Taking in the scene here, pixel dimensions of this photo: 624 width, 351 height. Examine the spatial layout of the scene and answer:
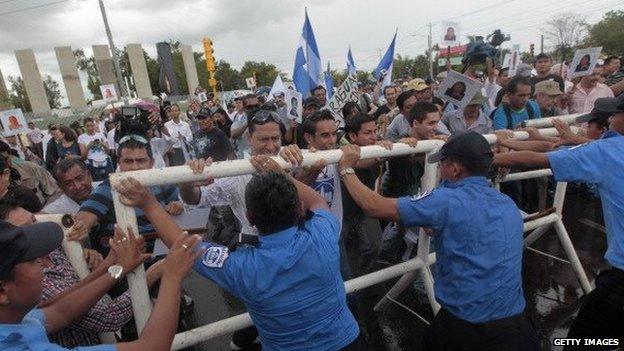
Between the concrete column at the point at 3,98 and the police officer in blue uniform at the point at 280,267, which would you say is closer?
the police officer in blue uniform at the point at 280,267

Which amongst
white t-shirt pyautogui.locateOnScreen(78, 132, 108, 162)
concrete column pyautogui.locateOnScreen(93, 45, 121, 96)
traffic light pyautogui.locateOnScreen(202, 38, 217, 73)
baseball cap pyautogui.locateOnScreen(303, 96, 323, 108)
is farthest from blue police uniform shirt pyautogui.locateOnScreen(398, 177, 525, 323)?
concrete column pyautogui.locateOnScreen(93, 45, 121, 96)

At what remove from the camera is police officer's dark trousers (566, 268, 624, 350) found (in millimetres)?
2281

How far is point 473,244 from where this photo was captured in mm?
2115

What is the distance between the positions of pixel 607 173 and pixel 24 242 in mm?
2844

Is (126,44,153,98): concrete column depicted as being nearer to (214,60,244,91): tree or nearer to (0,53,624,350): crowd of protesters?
(214,60,244,91): tree

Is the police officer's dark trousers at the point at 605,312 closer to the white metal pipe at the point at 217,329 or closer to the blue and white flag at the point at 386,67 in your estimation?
the white metal pipe at the point at 217,329

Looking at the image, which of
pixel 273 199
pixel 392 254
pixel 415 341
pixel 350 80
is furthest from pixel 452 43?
pixel 273 199

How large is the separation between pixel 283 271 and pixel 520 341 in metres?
1.35

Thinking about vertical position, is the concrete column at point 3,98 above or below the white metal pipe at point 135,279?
above

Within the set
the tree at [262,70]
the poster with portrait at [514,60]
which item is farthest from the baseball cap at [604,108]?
the tree at [262,70]

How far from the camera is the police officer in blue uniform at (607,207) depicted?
230cm

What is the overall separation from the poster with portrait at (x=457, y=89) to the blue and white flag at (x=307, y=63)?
2741 millimetres

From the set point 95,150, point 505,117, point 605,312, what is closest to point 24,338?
point 605,312

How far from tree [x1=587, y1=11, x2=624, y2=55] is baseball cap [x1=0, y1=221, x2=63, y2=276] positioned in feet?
213
